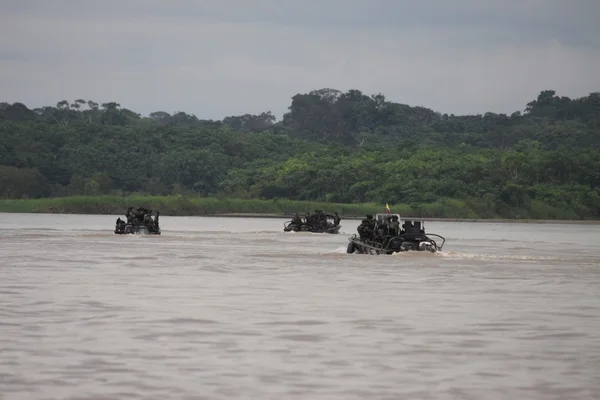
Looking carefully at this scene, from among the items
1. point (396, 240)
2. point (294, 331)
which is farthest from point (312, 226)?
point (294, 331)

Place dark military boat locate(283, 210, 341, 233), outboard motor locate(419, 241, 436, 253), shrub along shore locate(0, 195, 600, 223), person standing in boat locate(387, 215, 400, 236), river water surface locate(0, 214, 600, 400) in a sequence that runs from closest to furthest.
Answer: river water surface locate(0, 214, 600, 400) → outboard motor locate(419, 241, 436, 253) → person standing in boat locate(387, 215, 400, 236) → dark military boat locate(283, 210, 341, 233) → shrub along shore locate(0, 195, 600, 223)

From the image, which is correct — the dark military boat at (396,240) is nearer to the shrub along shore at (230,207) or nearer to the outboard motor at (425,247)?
the outboard motor at (425,247)

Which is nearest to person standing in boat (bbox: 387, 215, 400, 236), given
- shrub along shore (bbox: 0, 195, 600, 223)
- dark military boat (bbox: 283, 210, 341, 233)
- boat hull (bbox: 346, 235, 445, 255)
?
boat hull (bbox: 346, 235, 445, 255)

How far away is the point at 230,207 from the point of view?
126 metres

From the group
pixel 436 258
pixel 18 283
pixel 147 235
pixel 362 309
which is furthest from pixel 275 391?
pixel 147 235

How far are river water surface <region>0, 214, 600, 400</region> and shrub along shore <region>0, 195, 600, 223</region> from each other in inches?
3263

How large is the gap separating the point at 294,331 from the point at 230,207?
349ft

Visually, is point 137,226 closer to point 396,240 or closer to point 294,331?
point 396,240

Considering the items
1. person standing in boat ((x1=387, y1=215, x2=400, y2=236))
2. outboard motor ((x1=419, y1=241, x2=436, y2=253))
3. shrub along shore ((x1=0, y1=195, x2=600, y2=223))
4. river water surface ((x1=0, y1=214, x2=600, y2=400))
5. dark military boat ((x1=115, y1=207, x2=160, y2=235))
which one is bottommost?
river water surface ((x1=0, y1=214, x2=600, y2=400))

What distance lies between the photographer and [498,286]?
98.2 feet

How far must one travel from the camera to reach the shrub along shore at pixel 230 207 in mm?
119312

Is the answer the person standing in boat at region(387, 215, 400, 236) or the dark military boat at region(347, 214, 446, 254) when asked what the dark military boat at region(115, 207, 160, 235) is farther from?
the person standing in boat at region(387, 215, 400, 236)

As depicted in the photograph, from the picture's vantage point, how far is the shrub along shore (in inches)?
4697

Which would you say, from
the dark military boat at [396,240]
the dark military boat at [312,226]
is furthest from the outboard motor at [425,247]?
the dark military boat at [312,226]
